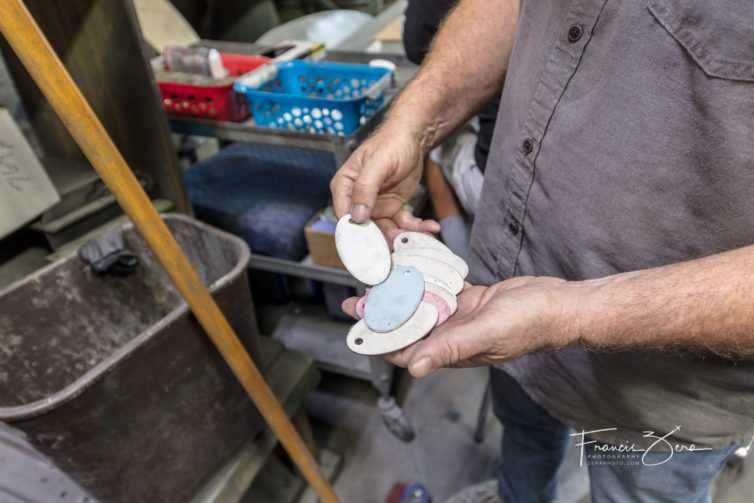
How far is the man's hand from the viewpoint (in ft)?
1.89

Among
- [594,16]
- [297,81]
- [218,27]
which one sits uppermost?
[594,16]

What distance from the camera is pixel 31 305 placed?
36.9 inches

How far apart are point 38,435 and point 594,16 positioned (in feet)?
3.21

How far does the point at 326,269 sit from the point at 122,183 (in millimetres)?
725

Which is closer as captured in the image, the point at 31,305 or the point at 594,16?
the point at 594,16

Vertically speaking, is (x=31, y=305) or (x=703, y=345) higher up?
(x=703, y=345)

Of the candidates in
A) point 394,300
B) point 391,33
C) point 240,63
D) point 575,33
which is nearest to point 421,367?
point 394,300

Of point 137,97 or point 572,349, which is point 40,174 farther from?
point 572,349

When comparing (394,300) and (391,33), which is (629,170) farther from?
(391,33)

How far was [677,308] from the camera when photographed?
0.54 m

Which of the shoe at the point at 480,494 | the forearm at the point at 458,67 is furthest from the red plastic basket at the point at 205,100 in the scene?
the shoe at the point at 480,494

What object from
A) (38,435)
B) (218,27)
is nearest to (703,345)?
(38,435)

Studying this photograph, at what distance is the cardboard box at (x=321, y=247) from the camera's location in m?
1.32

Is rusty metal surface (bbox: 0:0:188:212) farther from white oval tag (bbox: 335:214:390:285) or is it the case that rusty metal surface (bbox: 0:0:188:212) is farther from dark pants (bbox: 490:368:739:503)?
dark pants (bbox: 490:368:739:503)
